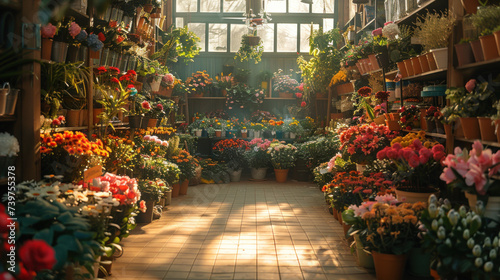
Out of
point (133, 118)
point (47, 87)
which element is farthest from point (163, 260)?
point (133, 118)

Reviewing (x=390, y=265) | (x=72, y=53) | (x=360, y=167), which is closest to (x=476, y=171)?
(x=390, y=265)

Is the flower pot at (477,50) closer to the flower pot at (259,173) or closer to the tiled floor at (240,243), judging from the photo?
the tiled floor at (240,243)

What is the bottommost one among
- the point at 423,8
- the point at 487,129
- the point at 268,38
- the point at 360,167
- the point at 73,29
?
the point at 360,167

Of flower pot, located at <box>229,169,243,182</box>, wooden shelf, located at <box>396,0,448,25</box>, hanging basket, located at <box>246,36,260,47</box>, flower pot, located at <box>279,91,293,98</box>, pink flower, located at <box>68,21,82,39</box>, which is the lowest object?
flower pot, located at <box>229,169,243,182</box>

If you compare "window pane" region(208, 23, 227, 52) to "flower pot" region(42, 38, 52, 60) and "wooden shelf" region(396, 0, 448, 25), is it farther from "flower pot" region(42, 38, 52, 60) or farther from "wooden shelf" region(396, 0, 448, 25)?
"flower pot" region(42, 38, 52, 60)

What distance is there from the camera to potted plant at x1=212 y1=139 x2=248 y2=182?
846 centimetres

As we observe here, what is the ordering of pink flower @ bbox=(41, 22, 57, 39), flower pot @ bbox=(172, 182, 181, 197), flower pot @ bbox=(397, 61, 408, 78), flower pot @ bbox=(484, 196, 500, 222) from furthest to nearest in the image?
flower pot @ bbox=(172, 182, 181, 197) < flower pot @ bbox=(397, 61, 408, 78) < pink flower @ bbox=(41, 22, 57, 39) < flower pot @ bbox=(484, 196, 500, 222)

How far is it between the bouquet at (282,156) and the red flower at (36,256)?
6.65 m

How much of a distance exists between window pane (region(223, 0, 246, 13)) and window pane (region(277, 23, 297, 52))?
954mm

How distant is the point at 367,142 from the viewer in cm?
476

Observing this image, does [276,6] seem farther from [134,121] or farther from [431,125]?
[431,125]

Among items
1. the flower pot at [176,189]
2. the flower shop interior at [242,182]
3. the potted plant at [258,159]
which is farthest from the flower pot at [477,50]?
the potted plant at [258,159]

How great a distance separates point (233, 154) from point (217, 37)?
10.1 ft

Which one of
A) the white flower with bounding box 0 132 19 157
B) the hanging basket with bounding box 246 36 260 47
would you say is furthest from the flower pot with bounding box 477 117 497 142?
the hanging basket with bounding box 246 36 260 47
